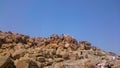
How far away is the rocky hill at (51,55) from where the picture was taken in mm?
22391

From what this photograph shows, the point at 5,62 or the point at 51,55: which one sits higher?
the point at 51,55

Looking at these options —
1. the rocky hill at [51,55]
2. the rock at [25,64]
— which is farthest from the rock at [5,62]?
the rock at [25,64]

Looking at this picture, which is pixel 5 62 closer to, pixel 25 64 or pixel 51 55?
pixel 25 64

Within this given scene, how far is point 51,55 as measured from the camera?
3453cm

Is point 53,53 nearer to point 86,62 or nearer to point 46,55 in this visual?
point 46,55

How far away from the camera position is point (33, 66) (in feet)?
72.3

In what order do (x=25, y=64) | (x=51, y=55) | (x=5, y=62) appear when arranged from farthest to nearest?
(x=51, y=55)
(x=25, y=64)
(x=5, y=62)

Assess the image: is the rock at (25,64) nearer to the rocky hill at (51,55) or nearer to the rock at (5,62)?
the rocky hill at (51,55)

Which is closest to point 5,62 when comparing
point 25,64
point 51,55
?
point 25,64

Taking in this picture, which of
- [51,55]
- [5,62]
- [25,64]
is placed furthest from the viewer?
[51,55]

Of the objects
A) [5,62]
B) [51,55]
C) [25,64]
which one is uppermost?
[51,55]

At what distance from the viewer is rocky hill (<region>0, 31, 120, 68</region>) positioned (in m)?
22.4

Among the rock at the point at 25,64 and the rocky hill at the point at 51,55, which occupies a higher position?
the rocky hill at the point at 51,55

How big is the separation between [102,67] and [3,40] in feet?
78.0
